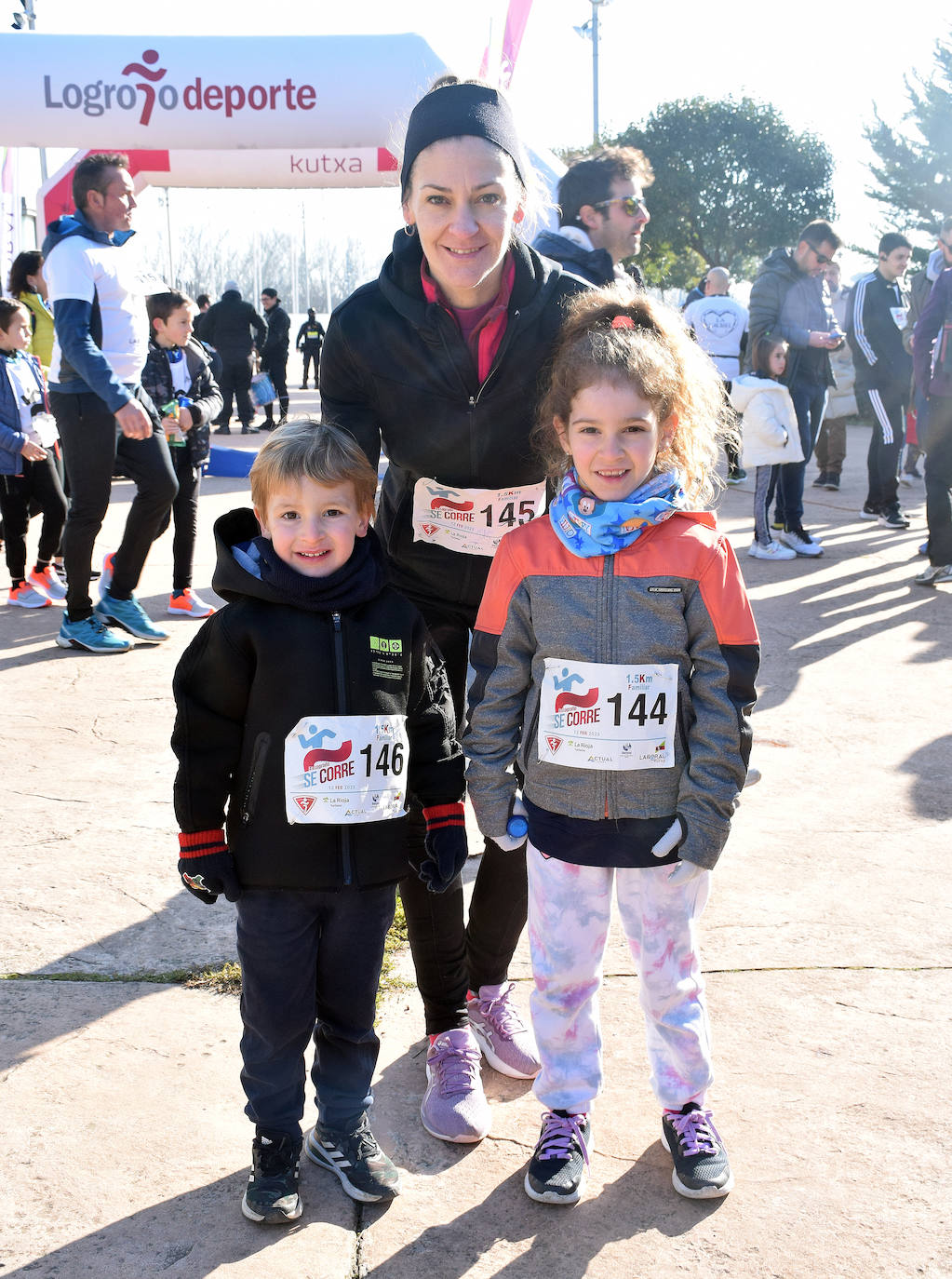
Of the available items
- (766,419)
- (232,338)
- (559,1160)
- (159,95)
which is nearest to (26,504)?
(159,95)

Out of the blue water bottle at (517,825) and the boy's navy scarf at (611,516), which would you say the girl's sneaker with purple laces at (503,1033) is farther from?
the boy's navy scarf at (611,516)

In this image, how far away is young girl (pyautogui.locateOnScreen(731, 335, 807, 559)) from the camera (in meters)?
7.39

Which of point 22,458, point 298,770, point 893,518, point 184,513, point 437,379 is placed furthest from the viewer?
point 893,518

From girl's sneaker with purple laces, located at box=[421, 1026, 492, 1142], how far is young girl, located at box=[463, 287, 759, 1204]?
161 millimetres

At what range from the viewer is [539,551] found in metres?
2.10

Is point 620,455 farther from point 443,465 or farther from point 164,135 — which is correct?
point 164,135

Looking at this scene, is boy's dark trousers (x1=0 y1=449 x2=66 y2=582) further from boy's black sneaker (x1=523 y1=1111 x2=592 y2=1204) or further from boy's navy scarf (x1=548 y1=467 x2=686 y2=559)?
boy's black sneaker (x1=523 y1=1111 x2=592 y2=1204)

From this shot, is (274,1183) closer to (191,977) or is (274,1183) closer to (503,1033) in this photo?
(503,1033)

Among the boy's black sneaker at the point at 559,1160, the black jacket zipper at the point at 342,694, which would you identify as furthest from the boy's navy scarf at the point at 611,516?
the boy's black sneaker at the point at 559,1160

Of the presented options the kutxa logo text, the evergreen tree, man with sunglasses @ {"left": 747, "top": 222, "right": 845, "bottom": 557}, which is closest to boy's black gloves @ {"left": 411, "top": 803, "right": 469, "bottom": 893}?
man with sunglasses @ {"left": 747, "top": 222, "right": 845, "bottom": 557}

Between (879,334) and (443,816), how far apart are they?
7.38 meters

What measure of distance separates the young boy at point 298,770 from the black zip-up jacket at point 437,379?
0.25 metres

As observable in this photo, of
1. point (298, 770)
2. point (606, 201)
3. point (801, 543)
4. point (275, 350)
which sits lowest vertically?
point (801, 543)

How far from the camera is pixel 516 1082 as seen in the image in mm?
2492
